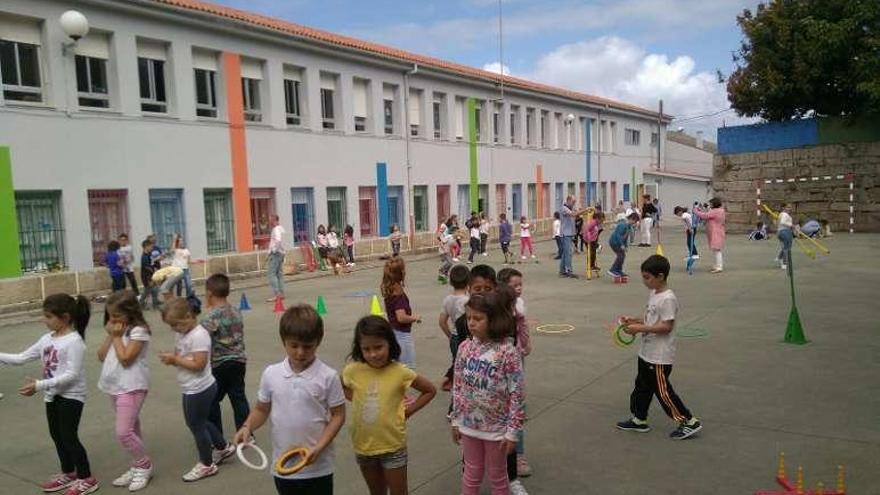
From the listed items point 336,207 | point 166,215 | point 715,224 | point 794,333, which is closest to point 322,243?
point 336,207

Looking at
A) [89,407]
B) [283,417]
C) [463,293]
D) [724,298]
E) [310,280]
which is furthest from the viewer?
[310,280]

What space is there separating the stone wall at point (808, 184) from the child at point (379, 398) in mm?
28708

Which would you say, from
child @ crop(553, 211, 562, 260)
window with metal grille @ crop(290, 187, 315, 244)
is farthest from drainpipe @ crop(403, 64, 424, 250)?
child @ crop(553, 211, 562, 260)

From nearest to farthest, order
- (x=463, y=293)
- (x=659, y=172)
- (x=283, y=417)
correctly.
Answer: (x=283, y=417)
(x=463, y=293)
(x=659, y=172)

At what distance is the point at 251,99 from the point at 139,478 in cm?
1761

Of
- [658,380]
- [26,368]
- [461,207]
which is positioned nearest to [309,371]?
[658,380]

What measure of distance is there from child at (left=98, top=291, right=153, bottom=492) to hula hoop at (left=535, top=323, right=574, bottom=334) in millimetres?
6382

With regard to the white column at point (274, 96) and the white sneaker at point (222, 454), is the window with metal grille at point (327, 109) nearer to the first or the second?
the white column at point (274, 96)

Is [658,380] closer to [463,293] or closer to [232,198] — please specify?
[463,293]

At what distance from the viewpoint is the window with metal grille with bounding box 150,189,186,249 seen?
703 inches

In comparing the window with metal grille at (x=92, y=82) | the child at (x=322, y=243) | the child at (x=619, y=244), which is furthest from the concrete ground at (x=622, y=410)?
the child at (x=322, y=243)

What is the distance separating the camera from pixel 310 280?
62.9ft

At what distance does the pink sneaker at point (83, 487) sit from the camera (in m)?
4.82

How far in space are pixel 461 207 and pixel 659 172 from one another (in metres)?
25.4
